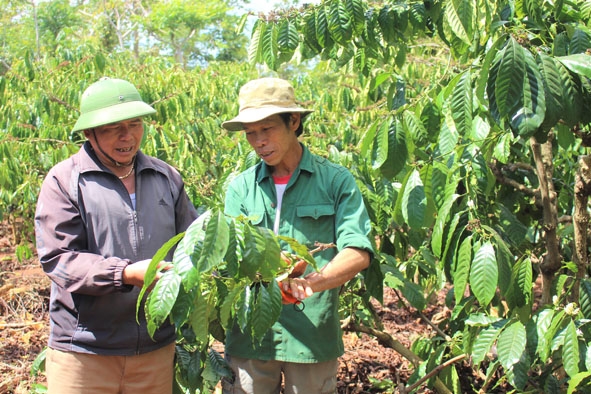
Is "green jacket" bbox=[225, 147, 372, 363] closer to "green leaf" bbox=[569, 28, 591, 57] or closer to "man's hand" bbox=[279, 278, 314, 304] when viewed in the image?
"man's hand" bbox=[279, 278, 314, 304]

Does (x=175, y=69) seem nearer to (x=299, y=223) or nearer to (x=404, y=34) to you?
(x=404, y=34)

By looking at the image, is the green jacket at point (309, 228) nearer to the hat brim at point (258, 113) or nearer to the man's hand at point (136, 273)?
the hat brim at point (258, 113)

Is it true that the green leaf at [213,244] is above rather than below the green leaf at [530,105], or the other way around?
below

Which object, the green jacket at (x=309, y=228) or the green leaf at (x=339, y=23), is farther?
the green leaf at (x=339, y=23)

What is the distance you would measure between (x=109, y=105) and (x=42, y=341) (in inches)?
101

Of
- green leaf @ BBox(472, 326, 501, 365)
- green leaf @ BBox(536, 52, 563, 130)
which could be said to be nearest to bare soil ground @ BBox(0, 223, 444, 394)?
green leaf @ BBox(472, 326, 501, 365)

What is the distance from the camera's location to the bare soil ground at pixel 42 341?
11.2 ft

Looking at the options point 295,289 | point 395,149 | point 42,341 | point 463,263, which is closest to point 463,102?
point 395,149

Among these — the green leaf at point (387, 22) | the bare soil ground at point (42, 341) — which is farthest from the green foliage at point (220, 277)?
the bare soil ground at point (42, 341)

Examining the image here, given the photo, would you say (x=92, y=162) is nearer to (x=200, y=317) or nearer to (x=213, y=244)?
(x=200, y=317)

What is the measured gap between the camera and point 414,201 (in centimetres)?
203

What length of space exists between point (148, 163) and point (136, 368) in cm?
61

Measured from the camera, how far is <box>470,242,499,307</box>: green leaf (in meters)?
1.90

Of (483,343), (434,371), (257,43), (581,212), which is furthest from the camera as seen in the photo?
(434,371)
